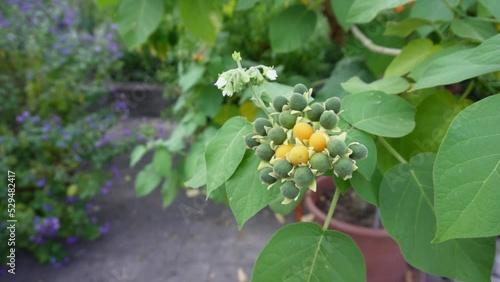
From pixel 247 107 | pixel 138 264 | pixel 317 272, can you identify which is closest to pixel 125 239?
pixel 138 264

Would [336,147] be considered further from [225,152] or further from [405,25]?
[405,25]

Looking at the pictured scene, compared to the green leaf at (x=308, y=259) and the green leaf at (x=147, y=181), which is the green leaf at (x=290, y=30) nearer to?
the green leaf at (x=308, y=259)

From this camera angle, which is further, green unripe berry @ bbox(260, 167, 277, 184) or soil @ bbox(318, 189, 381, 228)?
soil @ bbox(318, 189, 381, 228)


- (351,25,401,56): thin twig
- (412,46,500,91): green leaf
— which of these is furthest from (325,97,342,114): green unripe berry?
(351,25,401,56): thin twig

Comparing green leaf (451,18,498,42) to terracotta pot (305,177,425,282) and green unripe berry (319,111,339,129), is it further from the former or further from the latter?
terracotta pot (305,177,425,282)

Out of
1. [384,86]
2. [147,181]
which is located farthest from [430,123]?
[147,181]

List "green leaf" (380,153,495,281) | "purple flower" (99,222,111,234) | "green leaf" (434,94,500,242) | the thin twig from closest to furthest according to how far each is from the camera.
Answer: "green leaf" (434,94,500,242) < "green leaf" (380,153,495,281) < the thin twig < "purple flower" (99,222,111,234)

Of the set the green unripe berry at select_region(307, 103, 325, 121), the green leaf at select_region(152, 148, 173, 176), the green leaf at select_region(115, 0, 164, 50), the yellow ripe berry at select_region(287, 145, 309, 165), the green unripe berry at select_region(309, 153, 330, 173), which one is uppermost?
the green leaf at select_region(115, 0, 164, 50)

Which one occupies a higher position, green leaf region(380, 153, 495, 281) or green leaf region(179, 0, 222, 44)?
green leaf region(179, 0, 222, 44)
